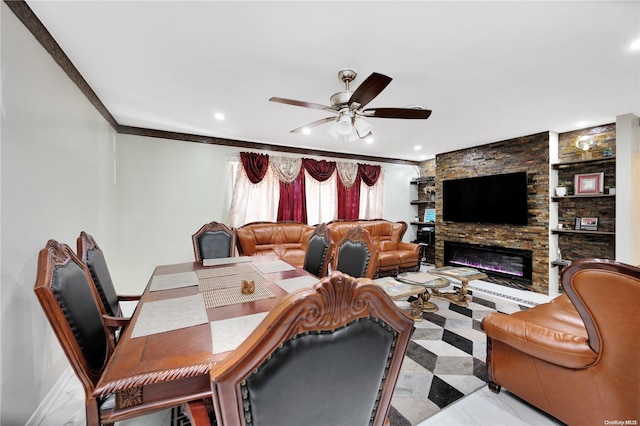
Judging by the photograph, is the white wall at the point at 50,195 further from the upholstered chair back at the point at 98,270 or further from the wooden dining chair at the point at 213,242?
the wooden dining chair at the point at 213,242

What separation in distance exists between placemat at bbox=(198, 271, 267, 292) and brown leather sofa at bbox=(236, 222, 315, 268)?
236 cm

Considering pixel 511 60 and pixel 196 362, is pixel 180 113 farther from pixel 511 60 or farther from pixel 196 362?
pixel 511 60

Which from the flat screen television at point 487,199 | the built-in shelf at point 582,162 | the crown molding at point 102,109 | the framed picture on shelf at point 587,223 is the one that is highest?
the crown molding at point 102,109

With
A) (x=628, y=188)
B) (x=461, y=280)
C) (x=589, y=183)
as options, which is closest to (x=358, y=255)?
(x=461, y=280)

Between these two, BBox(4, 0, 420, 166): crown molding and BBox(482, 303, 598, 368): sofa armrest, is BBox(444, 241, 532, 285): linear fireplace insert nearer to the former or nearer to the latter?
BBox(4, 0, 420, 166): crown molding

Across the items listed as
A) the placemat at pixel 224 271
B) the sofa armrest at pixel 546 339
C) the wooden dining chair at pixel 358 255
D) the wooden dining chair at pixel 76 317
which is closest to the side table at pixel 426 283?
the sofa armrest at pixel 546 339

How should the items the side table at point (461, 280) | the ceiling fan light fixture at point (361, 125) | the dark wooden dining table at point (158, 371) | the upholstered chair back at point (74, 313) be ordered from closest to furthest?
1. the dark wooden dining table at point (158, 371)
2. the upholstered chair back at point (74, 313)
3. the ceiling fan light fixture at point (361, 125)
4. the side table at point (461, 280)

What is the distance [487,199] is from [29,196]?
566cm

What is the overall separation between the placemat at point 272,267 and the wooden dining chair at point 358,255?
Answer: 0.44 metres

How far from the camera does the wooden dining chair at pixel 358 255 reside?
1923 mm

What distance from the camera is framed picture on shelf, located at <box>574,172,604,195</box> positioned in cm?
361

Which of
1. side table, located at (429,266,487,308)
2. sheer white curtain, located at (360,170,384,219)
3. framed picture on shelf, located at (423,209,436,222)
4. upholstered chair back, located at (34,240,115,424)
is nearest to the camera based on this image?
upholstered chair back, located at (34,240,115,424)

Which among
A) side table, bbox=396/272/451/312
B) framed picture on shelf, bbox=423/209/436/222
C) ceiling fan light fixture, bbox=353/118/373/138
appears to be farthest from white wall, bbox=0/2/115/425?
framed picture on shelf, bbox=423/209/436/222

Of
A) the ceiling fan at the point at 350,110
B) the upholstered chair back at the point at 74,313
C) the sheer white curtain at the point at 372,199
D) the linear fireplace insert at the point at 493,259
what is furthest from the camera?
the sheer white curtain at the point at 372,199
